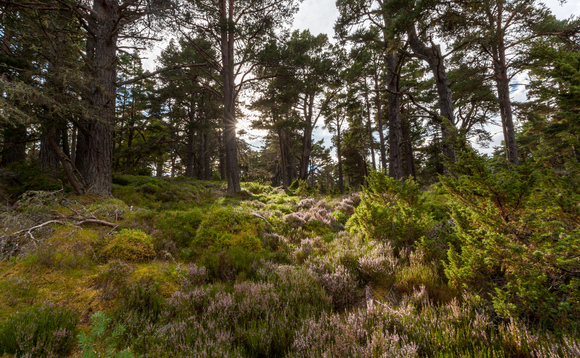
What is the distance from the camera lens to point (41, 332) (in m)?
2.28

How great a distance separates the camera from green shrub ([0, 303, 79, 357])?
2082 millimetres

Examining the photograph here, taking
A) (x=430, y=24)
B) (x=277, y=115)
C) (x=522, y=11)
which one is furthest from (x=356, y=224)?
(x=277, y=115)

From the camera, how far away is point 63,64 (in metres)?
5.95

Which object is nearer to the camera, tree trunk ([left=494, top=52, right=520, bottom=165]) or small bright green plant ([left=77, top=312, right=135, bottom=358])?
small bright green plant ([left=77, top=312, right=135, bottom=358])

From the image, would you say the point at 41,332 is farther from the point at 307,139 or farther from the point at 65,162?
the point at 307,139

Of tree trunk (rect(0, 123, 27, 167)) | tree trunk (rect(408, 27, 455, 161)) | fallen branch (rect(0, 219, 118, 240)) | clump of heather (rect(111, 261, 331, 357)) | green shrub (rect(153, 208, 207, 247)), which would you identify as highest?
tree trunk (rect(408, 27, 455, 161))

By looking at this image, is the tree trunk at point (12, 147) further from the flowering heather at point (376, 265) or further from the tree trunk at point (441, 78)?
the tree trunk at point (441, 78)

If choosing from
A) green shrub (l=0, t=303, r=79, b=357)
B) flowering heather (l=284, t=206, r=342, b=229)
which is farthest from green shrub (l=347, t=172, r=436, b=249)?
green shrub (l=0, t=303, r=79, b=357)

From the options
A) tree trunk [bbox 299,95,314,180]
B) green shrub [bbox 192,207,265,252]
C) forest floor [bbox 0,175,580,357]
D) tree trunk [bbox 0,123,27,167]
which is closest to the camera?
forest floor [bbox 0,175,580,357]

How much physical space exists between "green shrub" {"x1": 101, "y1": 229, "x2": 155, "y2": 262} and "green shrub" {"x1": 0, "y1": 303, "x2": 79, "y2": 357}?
58.9 inches

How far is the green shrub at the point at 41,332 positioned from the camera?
208cm

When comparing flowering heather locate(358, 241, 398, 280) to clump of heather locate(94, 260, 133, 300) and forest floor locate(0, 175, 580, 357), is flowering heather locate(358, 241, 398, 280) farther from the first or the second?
clump of heather locate(94, 260, 133, 300)

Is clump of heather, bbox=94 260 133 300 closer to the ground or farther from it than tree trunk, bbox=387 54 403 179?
closer to the ground

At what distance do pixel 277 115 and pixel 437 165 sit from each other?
720 inches
